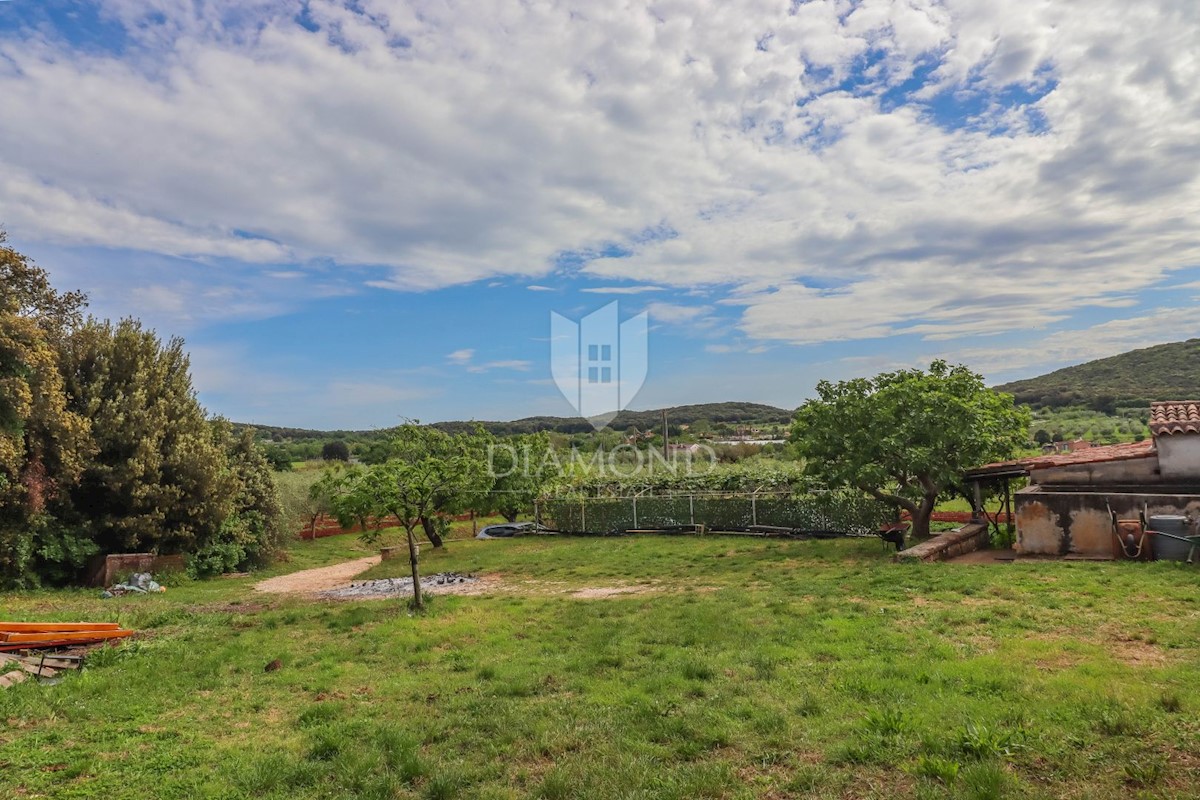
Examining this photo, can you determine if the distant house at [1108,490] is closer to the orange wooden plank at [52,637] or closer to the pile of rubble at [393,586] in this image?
the pile of rubble at [393,586]

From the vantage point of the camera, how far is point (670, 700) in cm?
518

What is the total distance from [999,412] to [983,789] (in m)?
12.8

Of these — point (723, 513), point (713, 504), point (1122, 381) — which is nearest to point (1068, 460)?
point (723, 513)

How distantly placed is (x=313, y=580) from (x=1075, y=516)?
16.8 metres

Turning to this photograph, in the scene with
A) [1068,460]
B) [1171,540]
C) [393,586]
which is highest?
[1068,460]

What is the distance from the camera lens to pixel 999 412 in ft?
46.5

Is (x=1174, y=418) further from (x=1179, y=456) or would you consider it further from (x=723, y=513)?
(x=723, y=513)

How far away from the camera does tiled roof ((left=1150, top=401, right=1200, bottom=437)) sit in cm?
1165

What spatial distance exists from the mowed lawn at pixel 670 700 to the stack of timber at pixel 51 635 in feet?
1.84

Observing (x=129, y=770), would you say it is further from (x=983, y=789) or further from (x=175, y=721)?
(x=983, y=789)

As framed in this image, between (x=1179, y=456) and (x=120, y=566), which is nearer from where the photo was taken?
(x=1179, y=456)

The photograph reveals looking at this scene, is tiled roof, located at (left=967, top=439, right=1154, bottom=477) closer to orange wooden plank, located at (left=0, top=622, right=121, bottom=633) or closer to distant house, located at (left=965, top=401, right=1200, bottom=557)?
distant house, located at (left=965, top=401, right=1200, bottom=557)

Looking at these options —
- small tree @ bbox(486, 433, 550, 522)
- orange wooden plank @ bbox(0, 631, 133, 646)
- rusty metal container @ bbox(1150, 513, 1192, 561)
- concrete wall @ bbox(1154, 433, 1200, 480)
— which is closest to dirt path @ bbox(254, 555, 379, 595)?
small tree @ bbox(486, 433, 550, 522)

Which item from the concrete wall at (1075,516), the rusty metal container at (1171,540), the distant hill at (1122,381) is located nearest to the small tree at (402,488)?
the concrete wall at (1075,516)
